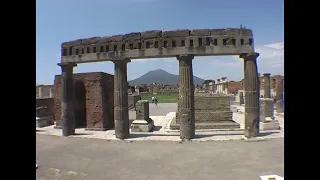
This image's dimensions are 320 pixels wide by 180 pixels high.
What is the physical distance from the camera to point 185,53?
1075 centimetres

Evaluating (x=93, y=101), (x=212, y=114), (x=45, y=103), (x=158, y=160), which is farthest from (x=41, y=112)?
(x=212, y=114)

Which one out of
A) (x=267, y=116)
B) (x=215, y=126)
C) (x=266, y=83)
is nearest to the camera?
(x=215, y=126)

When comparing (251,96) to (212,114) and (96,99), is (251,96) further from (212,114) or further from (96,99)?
(96,99)

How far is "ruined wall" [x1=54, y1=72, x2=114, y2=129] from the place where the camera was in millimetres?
14273

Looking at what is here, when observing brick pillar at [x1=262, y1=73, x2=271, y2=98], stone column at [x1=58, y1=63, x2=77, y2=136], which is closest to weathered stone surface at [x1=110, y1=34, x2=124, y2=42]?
stone column at [x1=58, y1=63, x2=77, y2=136]

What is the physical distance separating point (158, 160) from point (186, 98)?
395 cm

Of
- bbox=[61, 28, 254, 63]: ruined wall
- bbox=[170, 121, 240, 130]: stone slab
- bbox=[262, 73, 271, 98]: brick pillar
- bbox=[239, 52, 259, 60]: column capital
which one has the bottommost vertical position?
bbox=[170, 121, 240, 130]: stone slab

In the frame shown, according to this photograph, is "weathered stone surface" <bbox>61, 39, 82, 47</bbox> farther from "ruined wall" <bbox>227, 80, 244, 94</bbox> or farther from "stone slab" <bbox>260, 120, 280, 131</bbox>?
"ruined wall" <bbox>227, 80, 244, 94</bbox>

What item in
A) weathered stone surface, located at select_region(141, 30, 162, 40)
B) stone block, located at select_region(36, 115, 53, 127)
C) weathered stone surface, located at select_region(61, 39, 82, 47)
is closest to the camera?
weathered stone surface, located at select_region(141, 30, 162, 40)

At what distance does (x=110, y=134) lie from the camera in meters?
12.7
